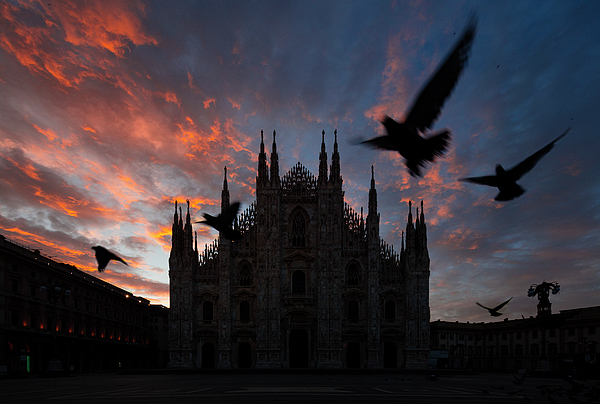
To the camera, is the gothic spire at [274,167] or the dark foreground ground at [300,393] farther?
the gothic spire at [274,167]

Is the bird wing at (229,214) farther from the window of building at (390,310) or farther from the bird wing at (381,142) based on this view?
the window of building at (390,310)

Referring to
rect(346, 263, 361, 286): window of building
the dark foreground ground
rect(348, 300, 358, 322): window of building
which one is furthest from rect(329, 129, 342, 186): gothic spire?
the dark foreground ground

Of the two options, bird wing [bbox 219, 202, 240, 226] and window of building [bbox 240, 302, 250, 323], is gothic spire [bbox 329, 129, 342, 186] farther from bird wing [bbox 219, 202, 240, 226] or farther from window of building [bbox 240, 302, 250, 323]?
bird wing [bbox 219, 202, 240, 226]

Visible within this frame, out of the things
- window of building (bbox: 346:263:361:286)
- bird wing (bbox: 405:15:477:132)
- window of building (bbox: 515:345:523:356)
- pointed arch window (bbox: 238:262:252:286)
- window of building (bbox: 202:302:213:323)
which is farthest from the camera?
window of building (bbox: 515:345:523:356)

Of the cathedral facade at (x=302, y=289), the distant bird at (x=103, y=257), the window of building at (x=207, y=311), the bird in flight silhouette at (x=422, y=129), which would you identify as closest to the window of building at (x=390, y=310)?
the cathedral facade at (x=302, y=289)

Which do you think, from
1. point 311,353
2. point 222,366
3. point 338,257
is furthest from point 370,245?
point 222,366

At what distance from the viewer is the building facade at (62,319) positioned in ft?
141

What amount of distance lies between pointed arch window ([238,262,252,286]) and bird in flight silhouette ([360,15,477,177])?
46.0 m

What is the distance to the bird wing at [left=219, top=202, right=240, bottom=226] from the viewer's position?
13.5 meters

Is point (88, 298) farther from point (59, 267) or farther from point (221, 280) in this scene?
point (221, 280)

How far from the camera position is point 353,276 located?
51.4m

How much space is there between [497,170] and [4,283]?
156 ft

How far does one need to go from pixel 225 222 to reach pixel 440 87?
324 inches

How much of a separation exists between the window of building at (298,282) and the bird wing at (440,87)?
1794 inches
